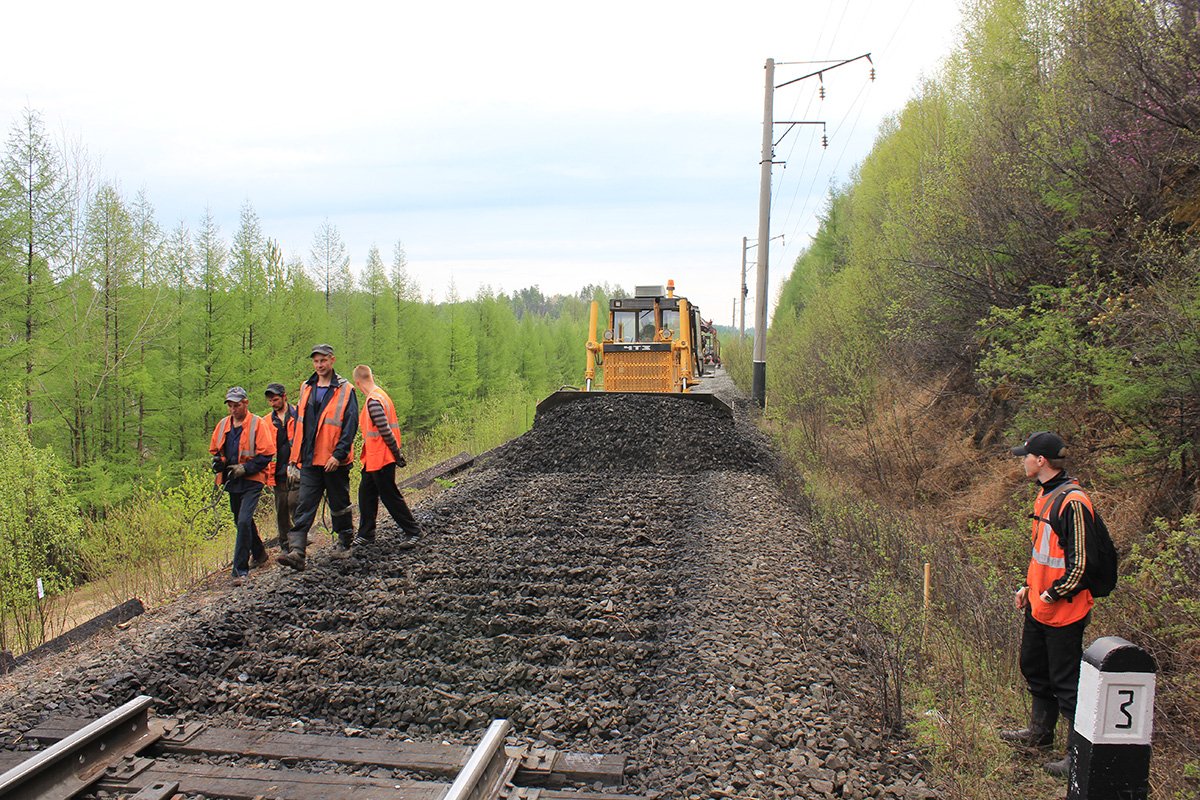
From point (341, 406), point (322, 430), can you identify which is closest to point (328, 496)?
point (322, 430)

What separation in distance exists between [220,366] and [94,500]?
4.84 meters

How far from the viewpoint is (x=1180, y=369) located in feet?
20.4

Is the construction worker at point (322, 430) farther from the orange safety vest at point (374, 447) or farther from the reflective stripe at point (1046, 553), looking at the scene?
the reflective stripe at point (1046, 553)

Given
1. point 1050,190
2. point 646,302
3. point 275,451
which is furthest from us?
point 646,302

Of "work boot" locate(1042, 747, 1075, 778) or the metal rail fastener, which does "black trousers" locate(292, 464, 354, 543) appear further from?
"work boot" locate(1042, 747, 1075, 778)

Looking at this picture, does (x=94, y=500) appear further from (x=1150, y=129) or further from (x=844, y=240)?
(x=844, y=240)

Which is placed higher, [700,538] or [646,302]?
[646,302]

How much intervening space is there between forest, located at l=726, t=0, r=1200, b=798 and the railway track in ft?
6.18

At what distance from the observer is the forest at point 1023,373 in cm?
505

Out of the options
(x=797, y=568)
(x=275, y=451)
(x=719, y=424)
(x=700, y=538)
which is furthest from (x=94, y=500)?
(x=797, y=568)

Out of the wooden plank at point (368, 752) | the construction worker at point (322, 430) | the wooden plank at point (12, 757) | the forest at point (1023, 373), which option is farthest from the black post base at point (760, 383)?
the wooden plank at point (12, 757)

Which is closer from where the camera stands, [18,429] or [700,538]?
[700,538]

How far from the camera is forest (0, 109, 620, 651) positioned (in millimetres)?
10055

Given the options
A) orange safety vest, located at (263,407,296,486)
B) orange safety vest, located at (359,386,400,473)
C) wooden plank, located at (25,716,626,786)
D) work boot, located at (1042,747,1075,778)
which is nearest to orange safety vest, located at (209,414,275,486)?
orange safety vest, located at (263,407,296,486)
